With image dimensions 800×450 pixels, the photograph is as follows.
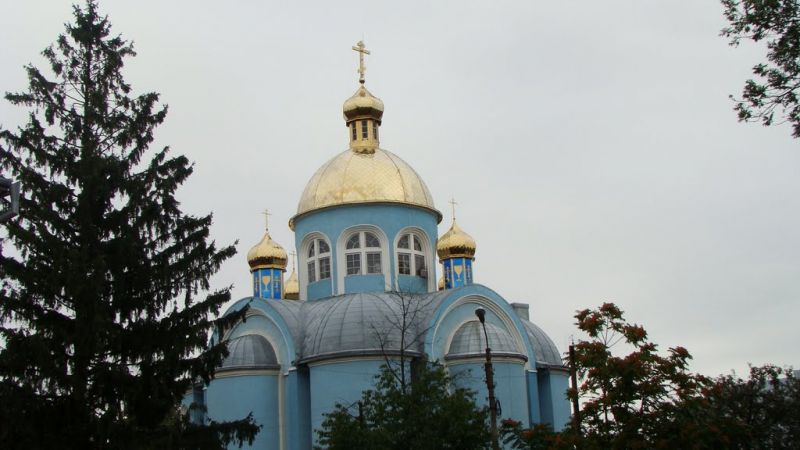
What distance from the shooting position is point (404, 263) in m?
29.0

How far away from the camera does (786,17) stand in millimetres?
11094

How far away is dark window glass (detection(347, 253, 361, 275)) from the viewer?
93.6 feet

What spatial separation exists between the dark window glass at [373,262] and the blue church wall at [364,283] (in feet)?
0.76

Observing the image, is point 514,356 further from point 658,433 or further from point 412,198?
point 658,433

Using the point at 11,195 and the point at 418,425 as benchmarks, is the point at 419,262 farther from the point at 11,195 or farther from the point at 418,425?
the point at 11,195

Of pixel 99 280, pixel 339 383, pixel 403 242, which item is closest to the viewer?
pixel 99 280

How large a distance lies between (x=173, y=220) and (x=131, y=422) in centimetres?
322

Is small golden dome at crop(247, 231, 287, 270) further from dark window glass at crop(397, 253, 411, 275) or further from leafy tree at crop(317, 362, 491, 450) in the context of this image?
leafy tree at crop(317, 362, 491, 450)

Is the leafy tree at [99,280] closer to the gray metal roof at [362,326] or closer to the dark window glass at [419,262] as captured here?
the gray metal roof at [362,326]

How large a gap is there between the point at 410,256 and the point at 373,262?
112 cm

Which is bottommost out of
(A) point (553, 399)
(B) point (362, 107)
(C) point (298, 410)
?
(C) point (298, 410)

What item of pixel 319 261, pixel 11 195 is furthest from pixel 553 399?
pixel 11 195

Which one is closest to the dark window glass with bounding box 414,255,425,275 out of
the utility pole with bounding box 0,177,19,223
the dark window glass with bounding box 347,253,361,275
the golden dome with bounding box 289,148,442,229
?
the golden dome with bounding box 289,148,442,229

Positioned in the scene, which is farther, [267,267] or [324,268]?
[267,267]
